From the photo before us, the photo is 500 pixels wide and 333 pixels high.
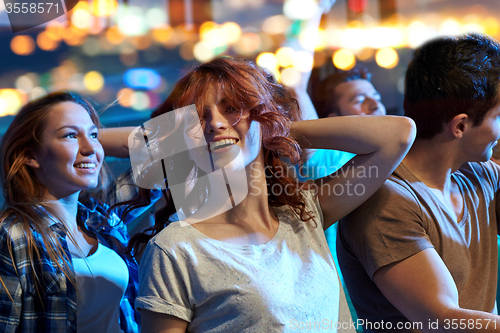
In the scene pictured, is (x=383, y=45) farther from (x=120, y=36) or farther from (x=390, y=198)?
(x=390, y=198)

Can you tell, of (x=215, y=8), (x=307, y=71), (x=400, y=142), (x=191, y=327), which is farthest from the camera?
(x=215, y=8)

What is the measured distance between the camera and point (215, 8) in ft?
8.50

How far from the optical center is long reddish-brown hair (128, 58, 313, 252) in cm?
82

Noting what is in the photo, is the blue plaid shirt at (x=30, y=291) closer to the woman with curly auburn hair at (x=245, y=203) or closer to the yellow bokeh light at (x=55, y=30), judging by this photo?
the woman with curly auburn hair at (x=245, y=203)

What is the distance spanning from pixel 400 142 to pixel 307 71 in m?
0.99

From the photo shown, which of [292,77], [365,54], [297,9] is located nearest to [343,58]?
[365,54]

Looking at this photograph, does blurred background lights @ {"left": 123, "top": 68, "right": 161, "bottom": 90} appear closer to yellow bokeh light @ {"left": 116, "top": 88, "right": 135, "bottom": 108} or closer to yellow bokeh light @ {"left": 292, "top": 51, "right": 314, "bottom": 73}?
yellow bokeh light @ {"left": 116, "top": 88, "right": 135, "bottom": 108}

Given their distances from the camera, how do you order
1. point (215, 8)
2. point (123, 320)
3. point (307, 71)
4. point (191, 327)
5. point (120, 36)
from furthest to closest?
point (215, 8)
point (120, 36)
point (307, 71)
point (123, 320)
point (191, 327)

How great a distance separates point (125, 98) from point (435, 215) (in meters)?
1.19

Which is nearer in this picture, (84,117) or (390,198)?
(390,198)

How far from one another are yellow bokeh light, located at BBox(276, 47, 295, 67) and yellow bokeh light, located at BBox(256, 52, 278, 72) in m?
0.03

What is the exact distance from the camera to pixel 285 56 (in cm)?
227

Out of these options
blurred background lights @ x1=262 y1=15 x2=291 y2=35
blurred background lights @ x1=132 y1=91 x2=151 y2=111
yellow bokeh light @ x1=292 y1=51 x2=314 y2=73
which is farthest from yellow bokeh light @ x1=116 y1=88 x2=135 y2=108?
blurred background lights @ x1=262 y1=15 x2=291 y2=35

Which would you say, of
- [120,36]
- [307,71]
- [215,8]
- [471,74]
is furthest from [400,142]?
[215,8]
